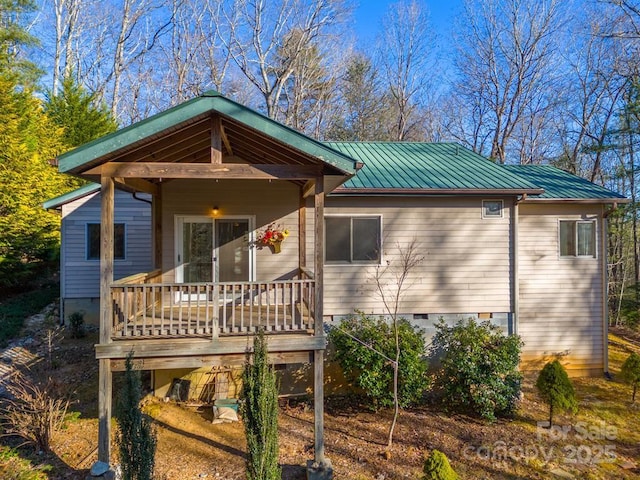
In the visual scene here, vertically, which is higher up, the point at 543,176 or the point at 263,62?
the point at 263,62

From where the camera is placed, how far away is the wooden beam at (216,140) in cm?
484

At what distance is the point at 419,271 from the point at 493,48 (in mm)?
16478

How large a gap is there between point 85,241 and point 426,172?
9989mm

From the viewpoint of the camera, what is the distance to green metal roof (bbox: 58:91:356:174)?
15.0 ft

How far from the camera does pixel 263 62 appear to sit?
731 inches

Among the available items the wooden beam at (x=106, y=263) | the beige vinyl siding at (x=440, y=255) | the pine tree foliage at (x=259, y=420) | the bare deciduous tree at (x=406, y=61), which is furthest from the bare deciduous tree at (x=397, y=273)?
the bare deciduous tree at (x=406, y=61)

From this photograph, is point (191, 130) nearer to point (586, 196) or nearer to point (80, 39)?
point (586, 196)

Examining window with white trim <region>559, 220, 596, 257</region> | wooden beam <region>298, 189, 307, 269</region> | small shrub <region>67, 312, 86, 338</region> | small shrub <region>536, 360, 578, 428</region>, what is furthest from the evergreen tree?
small shrub <region>536, 360, 578, 428</region>

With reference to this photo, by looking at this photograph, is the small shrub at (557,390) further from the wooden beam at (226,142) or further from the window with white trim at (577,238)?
the wooden beam at (226,142)

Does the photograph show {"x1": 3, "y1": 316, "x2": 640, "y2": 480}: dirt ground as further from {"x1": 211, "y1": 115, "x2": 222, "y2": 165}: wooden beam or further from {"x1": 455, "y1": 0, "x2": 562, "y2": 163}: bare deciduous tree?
{"x1": 455, "y1": 0, "x2": 562, "y2": 163}: bare deciduous tree

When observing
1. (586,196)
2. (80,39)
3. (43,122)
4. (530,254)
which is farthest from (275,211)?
(80,39)

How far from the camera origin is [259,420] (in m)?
4.14

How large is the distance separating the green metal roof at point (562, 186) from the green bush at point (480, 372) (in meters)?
3.58

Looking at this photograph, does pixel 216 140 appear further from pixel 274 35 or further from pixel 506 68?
pixel 506 68
